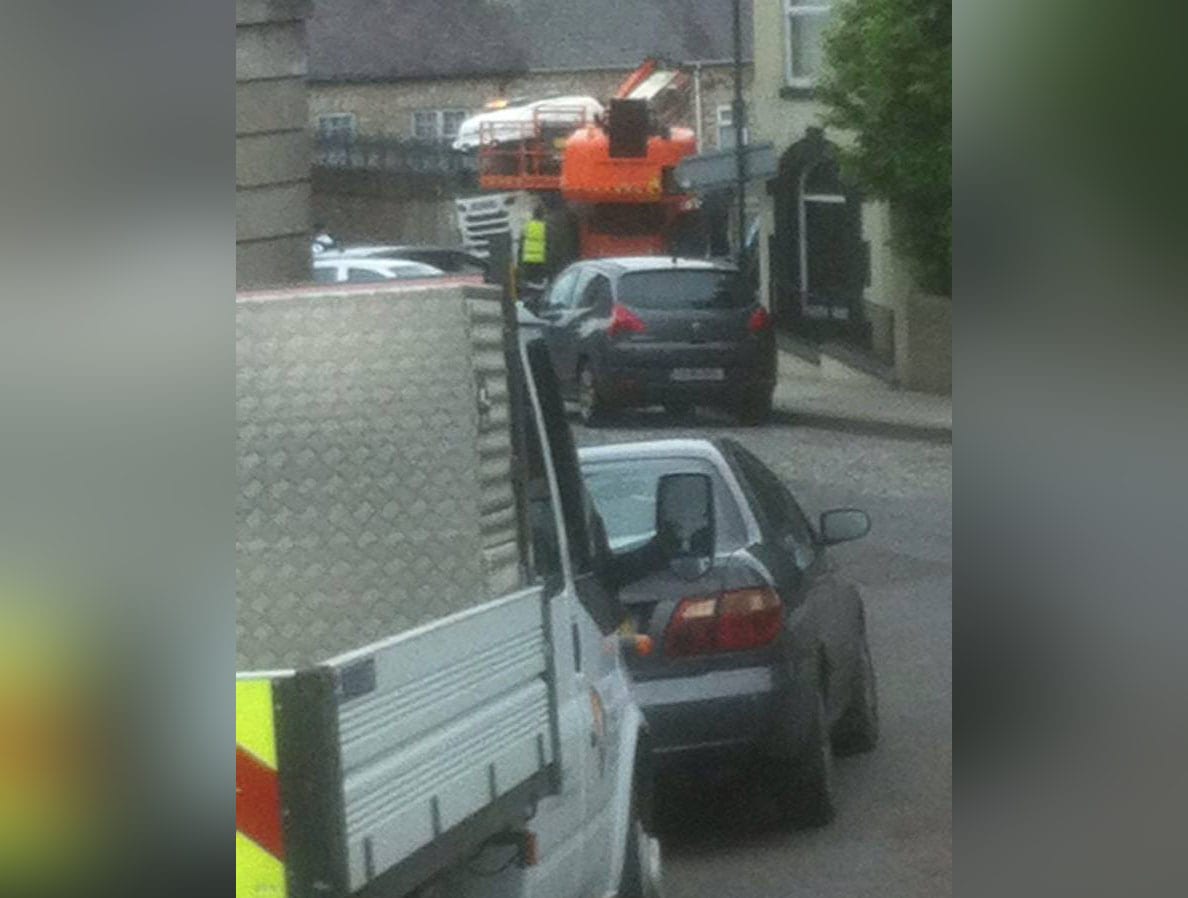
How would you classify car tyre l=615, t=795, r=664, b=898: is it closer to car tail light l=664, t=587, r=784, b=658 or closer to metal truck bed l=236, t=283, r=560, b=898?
car tail light l=664, t=587, r=784, b=658

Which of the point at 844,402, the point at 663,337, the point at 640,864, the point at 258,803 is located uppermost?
the point at 663,337

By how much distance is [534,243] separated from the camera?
3.99 meters

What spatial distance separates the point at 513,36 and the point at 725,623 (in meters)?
1.00

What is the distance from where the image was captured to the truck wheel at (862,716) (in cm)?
405

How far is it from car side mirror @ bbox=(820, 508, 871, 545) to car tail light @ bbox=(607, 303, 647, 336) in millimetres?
431

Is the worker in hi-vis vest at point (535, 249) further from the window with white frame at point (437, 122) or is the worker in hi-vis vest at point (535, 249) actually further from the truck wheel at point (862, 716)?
the truck wheel at point (862, 716)

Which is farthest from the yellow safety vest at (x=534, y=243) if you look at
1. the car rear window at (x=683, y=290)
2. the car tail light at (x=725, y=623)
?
the car tail light at (x=725, y=623)

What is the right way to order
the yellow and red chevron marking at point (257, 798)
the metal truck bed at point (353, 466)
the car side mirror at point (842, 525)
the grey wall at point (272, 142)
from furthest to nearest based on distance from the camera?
the car side mirror at point (842, 525) → the grey wall at point (272, 142) → the metal truck bed at point (353, 466) → the yellow and red chevron marking at point (257, 798)

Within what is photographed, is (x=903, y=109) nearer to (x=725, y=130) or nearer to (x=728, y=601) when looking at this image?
(x=725, y=130)

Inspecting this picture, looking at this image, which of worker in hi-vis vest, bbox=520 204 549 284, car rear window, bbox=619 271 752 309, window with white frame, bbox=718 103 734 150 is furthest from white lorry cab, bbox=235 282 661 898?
window with white frame, bbox=718 103 734 150

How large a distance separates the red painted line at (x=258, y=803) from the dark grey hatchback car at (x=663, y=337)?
99cm

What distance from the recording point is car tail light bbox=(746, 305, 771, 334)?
4.10 meters

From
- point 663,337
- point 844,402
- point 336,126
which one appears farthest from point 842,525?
point 336,126
